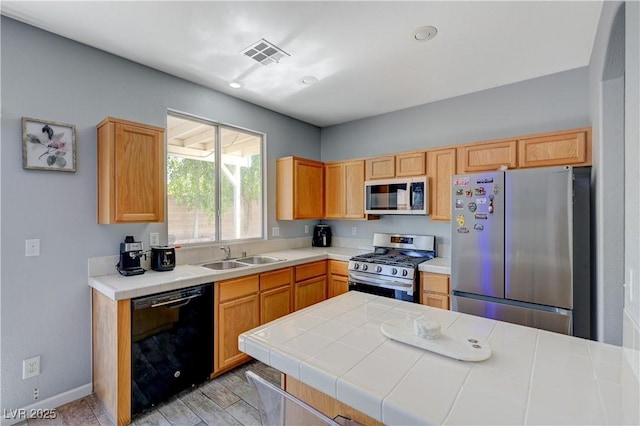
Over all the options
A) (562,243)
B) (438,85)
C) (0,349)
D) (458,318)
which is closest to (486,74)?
(438,85)

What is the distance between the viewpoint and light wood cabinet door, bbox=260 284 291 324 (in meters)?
2.98

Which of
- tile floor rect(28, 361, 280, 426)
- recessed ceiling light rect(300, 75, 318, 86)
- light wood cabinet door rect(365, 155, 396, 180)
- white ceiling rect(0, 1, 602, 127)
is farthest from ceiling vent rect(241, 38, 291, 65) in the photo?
tile floor rect(28, 361, 280, 426)

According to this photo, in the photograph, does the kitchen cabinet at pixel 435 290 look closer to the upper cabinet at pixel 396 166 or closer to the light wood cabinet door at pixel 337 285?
the light wood cabinet door at pixel 337 285

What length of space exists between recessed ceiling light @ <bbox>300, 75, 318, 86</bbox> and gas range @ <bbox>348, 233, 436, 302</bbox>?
1.95 metres

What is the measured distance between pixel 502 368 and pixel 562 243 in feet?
5.66

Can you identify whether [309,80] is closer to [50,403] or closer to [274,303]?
[274,303]

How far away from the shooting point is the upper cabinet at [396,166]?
3.37 m

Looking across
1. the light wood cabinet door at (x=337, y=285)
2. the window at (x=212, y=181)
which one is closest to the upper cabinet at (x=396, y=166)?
the light wood cabinet door at (x=337, y=285)

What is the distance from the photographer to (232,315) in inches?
106

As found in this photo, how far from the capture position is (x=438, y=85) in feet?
10.2

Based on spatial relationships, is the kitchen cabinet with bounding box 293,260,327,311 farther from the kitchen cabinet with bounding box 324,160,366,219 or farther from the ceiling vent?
the ceiling vent

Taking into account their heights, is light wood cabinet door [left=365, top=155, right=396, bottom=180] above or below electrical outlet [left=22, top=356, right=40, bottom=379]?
above

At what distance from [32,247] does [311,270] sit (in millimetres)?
2455

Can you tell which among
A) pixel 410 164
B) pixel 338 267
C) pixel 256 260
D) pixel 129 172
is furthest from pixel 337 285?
pixel 129 172
